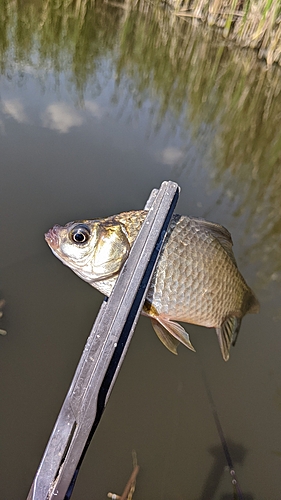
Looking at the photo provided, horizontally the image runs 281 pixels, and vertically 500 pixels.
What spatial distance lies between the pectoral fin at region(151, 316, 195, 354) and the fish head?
263 millimetres

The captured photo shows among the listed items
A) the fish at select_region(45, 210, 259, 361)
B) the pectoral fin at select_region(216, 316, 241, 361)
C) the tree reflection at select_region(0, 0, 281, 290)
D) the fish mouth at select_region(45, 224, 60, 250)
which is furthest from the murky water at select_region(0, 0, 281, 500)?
the fish mouth at select_region(45, 224, 60, 250)

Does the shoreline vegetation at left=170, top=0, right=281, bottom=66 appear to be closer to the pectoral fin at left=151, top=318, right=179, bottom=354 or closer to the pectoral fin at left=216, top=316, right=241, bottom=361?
the pectoral fin at left=216, top=316, right=241, bottom=361

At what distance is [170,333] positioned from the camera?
1.39m

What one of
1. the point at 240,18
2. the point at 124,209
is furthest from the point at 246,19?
the point at 124,209

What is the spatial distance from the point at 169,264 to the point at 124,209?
173 centimetres

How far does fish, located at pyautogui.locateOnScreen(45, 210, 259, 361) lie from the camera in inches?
51.4

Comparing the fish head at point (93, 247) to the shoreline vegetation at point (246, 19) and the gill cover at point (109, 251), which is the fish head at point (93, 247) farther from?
the shoreline vegetation at point (246, 19)

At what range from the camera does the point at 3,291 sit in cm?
222

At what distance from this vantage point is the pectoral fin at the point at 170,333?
1.35 metres

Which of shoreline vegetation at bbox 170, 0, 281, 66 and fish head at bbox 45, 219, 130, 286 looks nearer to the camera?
fish head at bbox 45, 219, 130, 286

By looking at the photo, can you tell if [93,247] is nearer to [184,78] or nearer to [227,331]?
[227,331]

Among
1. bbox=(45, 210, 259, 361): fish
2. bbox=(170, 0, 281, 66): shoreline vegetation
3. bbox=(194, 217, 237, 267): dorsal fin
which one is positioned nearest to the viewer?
bbox=(45, 210, 259, 361): fish

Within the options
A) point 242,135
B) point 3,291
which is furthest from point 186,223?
point 242,135

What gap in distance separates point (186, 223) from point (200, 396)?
1.20 meters
